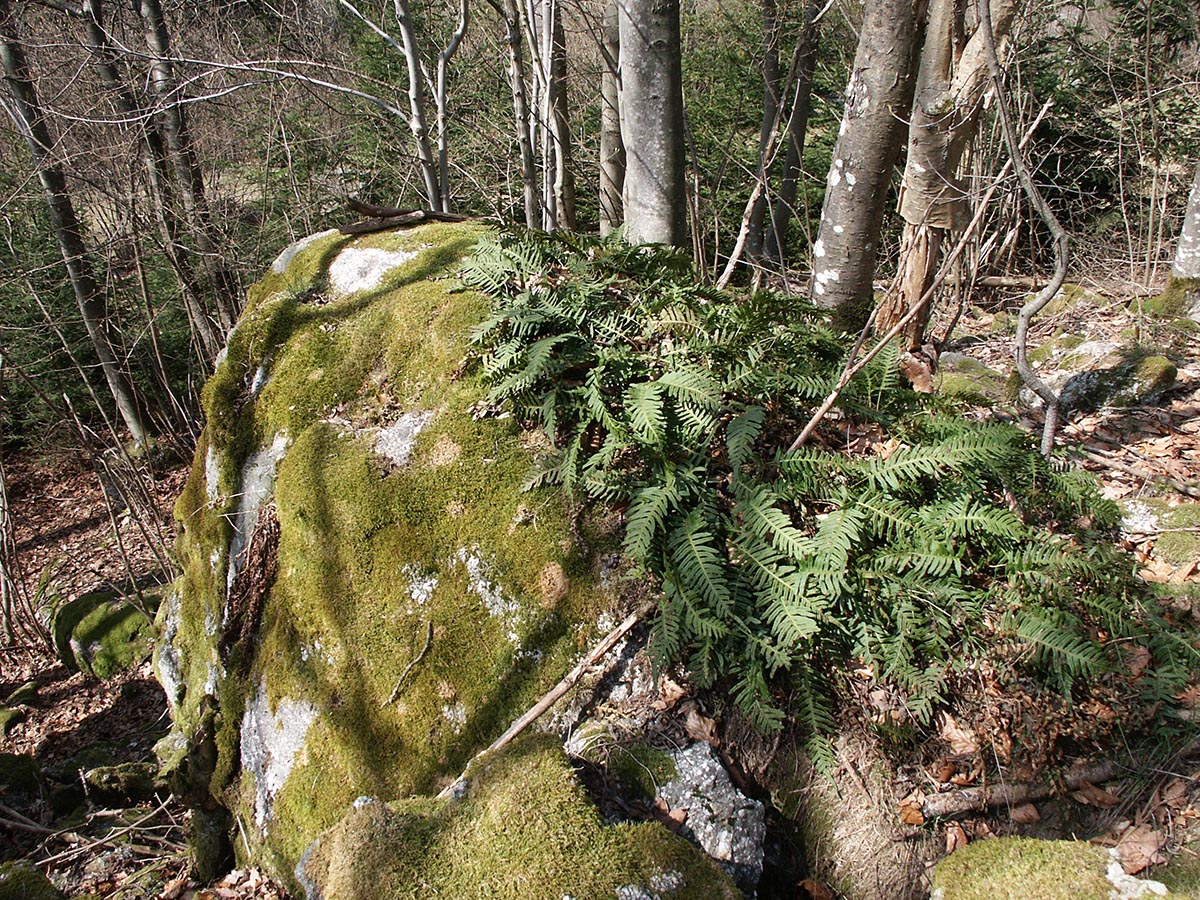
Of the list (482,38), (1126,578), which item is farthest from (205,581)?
(482,38)

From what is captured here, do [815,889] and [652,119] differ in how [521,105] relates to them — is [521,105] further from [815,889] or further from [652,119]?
[815,889]

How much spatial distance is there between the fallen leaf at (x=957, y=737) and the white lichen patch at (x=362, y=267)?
11.3ft

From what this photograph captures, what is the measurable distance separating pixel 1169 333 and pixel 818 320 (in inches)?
163

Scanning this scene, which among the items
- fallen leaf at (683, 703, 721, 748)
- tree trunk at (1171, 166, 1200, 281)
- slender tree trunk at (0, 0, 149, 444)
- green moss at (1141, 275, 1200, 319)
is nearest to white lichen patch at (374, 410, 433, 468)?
fallen leaf at (683, 703, 721, 748)

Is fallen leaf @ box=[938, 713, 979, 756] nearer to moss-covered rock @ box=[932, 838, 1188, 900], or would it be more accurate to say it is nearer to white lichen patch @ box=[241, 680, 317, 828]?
moss-covered rock @ box=[932, 838, 1188, 900]

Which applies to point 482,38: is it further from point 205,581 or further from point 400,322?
point 205,581

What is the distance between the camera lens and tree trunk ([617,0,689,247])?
3.94m

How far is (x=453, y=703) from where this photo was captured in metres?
2.85

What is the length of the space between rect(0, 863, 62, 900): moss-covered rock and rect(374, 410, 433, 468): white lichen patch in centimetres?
215

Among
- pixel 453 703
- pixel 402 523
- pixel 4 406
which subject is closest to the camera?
pixel 453 703

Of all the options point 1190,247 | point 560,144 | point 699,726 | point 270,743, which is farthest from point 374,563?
point 1190,247

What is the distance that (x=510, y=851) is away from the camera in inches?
83.4

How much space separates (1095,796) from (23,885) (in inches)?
158

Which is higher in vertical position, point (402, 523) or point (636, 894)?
point (402, 523)
